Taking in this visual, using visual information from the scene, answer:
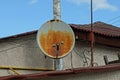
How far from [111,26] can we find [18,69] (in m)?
6.85

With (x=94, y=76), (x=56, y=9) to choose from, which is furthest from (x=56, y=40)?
(x=94, y=76)

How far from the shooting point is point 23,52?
1476cm

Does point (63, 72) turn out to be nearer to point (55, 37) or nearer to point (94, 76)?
point (94, 76)

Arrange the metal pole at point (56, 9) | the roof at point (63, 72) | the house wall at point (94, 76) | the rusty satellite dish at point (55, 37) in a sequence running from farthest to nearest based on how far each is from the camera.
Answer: the metal pole at point (56, 9), the rusty satellite dish at point (55, 37), the house wall at point (94, 76), the roof at point (63, 72)

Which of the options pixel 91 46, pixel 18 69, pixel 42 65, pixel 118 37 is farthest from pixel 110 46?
pixel 18 69

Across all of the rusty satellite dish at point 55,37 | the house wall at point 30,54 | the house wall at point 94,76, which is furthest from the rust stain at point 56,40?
the house wall at point 94,76

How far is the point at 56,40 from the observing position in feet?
39.8

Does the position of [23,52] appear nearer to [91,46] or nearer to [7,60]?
[7,60]

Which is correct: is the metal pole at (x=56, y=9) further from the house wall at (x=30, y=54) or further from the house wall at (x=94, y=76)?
the house wall at (x=94, y=76)

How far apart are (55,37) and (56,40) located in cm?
11

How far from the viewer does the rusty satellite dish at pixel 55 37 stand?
1198cm

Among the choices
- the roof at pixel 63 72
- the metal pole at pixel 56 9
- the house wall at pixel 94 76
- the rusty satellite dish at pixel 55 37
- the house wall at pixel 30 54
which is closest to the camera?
the roof at pixel 63 72

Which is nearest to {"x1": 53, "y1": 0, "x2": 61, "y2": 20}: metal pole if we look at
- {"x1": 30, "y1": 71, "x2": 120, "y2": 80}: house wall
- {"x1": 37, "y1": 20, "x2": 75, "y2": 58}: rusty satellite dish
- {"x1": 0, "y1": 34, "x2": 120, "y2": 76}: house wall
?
{"x1": 37, "y1": 20, "x2": 75, "y2": 58}: rusty satellite dish

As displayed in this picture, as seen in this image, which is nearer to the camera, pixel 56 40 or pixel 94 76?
pixel 94 76
